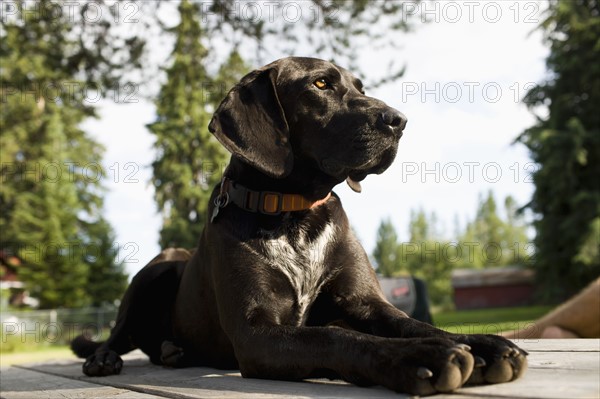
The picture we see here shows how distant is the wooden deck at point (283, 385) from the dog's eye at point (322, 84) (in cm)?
162

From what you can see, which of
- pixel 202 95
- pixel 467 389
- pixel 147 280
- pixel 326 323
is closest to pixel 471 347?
pixel 467 389

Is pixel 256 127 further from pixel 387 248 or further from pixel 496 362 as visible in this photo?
pixel 387 248

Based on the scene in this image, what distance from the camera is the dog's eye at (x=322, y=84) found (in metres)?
3.28

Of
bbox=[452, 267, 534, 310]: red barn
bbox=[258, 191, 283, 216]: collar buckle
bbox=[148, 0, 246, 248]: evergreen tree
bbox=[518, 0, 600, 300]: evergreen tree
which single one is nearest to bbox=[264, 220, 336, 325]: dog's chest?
bbox=[258, 191, 283, 216]: collar buckle

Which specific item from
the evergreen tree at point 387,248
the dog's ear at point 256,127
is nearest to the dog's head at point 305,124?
the dog's ear at point 256,127

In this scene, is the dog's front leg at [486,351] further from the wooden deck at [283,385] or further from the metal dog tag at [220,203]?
the metal dog tag at [220,203]

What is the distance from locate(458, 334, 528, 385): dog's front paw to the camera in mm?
1810

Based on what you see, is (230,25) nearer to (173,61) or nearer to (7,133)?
(173,61)

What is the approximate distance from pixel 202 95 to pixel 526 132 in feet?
64.6

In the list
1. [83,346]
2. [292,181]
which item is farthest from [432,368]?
[83,346]

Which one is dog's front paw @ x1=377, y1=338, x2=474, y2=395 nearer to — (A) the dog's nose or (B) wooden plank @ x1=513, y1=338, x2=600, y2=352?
(B) wooden plank @ x1=513, y1=338, x2=600, y2=352

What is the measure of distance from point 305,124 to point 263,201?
→ 0.52 m

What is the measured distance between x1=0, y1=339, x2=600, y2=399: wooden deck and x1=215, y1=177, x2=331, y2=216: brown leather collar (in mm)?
828

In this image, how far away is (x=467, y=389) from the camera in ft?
5.76
